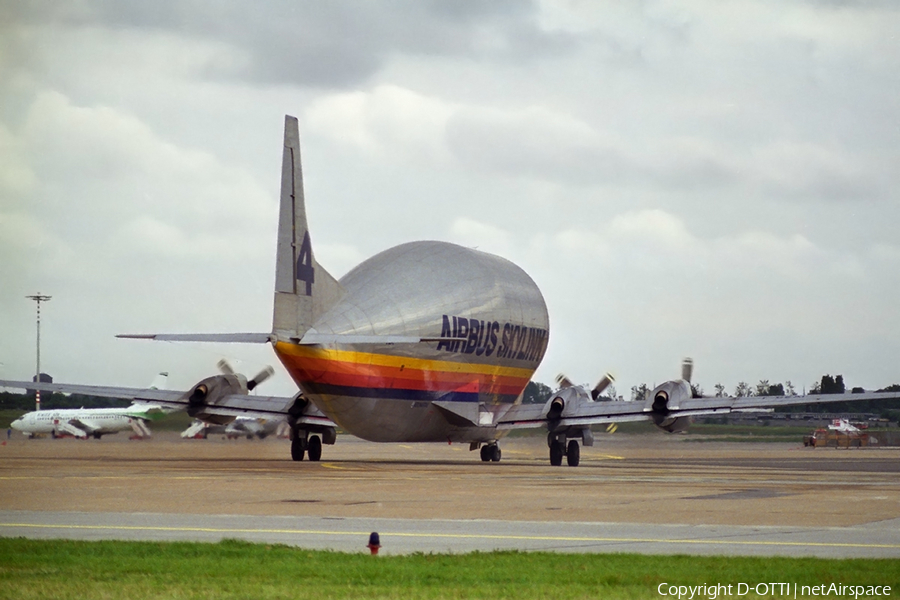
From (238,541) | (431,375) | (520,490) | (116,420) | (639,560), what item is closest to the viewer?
(639,560)

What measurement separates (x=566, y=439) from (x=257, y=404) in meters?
12.0

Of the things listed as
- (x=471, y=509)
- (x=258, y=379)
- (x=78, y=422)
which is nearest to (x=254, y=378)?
(x=258, y=379)

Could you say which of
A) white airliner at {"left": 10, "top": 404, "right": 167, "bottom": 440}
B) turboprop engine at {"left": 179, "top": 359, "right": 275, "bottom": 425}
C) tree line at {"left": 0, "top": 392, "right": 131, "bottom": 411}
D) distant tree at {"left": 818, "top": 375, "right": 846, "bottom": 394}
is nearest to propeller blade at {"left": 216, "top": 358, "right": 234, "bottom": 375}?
turboprop engine at {"left": 179, "top": 359, "right": 275, "bottom": 425}

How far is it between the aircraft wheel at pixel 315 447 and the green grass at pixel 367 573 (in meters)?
30.2

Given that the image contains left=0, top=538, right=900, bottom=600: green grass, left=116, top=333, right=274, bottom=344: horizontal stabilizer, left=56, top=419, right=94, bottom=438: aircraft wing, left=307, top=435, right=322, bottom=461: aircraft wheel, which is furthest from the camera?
left=56, top=419, right=94, bottom=438: aircraft wing

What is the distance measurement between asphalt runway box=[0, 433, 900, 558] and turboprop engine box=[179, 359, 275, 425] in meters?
9.00

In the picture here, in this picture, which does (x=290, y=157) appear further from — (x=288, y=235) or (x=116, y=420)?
(x=116, y=420)

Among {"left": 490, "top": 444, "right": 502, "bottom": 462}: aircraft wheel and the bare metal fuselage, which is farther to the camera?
{"left": 490, "top": 444, "right": 502, "bottom": 462}: aircraft wheel

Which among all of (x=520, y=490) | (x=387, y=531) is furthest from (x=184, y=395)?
(x=387, y=531)

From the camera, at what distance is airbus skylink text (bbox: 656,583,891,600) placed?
11.3 meters

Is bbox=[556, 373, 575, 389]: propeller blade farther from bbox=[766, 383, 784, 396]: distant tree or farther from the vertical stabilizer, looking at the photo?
bbox=[766, 383, 784, 396]: distant tree

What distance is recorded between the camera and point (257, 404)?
44.5 m

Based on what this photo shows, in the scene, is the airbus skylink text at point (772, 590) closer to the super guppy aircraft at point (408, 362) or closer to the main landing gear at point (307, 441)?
the super guppy aircraft at point (408, 362)

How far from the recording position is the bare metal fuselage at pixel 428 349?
122ft
